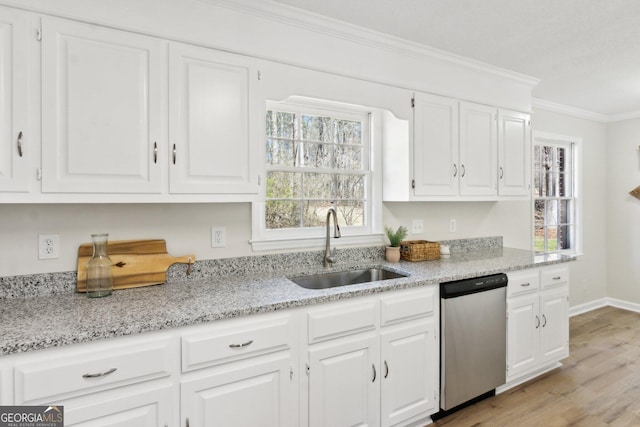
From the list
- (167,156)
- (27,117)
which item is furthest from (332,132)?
(27,117)

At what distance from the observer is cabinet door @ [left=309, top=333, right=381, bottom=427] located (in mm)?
1780

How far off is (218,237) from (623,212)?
16.5 feet

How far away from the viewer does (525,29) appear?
232 cm

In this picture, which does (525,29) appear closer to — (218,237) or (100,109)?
(218,237)

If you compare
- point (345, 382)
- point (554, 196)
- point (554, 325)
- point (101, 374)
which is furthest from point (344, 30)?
point (554, 196)

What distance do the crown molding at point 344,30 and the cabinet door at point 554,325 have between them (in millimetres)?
1862

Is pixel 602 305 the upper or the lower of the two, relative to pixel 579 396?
upper

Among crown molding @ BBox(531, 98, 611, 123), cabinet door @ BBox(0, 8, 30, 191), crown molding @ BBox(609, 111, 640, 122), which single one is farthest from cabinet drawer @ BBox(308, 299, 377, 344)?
crown molding @ BBox(609, 111, 640, 122)

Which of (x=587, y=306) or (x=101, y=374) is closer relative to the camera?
(x=101, y=374)

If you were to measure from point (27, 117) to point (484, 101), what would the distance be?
2959 mm

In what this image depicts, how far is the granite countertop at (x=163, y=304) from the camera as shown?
1.31 m

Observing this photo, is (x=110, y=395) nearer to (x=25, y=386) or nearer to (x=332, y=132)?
(x=25, y=386)

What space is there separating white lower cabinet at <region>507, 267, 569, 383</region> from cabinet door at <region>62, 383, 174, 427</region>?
7.34ft

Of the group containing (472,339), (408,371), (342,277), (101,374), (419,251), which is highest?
(419,251)
